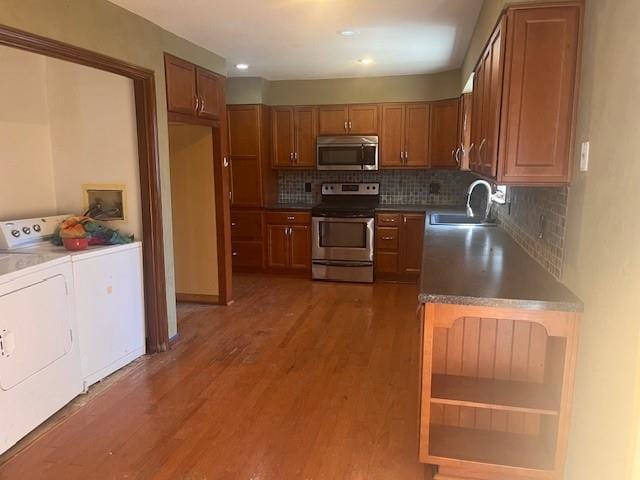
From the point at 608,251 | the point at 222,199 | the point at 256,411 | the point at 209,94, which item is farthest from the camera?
→ the point at 222,199

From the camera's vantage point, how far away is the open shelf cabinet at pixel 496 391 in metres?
1.92

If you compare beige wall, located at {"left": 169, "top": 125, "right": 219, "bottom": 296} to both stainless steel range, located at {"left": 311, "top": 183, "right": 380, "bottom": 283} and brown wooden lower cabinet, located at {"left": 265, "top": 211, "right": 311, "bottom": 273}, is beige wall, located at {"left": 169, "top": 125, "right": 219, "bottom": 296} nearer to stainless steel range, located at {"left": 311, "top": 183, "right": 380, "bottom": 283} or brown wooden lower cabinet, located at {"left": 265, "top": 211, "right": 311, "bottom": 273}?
brown wooden lower cabinet, located at {"left": 265, "top": 211, "right": 311, "bottom": 273}

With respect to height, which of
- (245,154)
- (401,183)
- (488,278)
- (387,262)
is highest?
(245,154)

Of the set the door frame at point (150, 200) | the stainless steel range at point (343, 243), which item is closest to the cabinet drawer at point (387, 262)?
the stainless steel range at point (343, 243)

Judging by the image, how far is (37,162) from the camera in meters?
3.47

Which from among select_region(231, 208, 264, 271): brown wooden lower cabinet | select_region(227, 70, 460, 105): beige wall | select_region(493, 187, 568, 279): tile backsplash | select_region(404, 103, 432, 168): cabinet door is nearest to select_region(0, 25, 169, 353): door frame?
select_region(231, 208, 264, 271): brown wooden lower cabinet

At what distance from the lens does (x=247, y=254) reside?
19.2 ft

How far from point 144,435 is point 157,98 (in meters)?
2.28

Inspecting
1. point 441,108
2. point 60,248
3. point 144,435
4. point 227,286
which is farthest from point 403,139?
point 144,435

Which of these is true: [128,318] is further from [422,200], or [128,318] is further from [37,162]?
[422,200]

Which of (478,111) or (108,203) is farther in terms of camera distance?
(108,203)

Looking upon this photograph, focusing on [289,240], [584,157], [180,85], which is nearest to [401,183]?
[289,240]

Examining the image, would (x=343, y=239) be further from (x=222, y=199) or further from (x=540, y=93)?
(x=540, y=93)

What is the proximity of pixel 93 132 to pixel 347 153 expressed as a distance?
9.83 feet
